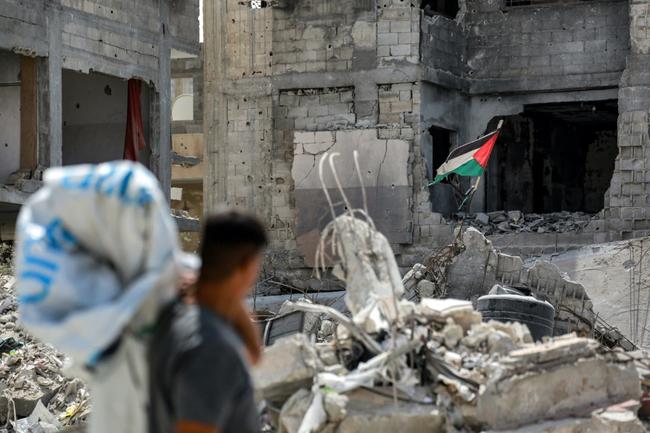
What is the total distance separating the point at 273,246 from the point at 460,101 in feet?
13.1

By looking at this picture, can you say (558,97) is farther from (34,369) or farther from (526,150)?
(34,369)

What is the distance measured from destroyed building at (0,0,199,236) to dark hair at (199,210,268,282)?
17780 millimetres

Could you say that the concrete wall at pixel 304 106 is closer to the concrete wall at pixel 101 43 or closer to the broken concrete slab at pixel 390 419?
the concrete wall at pixel 101 43

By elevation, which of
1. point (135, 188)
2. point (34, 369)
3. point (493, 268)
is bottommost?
point (34, 369)

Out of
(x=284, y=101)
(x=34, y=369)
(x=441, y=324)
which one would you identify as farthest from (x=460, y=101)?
(x=441, y=324)

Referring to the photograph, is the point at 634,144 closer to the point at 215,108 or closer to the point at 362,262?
the point at 215,108

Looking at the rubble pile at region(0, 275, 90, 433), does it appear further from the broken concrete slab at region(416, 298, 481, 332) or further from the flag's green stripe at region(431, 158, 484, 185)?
the flag's green stripe at region(431, 158, 484, 185)

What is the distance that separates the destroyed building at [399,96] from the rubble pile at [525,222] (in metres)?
0.12

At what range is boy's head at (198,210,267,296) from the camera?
377 centimetres

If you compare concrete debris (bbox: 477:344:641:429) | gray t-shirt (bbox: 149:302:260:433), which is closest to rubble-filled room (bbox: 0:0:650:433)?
concrete debris (bbox: 477:344:641:429)

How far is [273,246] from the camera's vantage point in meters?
24.1

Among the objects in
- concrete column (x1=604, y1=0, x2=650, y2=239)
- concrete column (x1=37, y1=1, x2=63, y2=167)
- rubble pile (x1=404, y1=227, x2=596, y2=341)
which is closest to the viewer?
rubble pile (x1=404, y1=227, x2=596, y2=341)

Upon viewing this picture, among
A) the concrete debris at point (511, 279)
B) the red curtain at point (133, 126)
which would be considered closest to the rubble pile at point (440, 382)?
the concrete debris at point (511, 279)

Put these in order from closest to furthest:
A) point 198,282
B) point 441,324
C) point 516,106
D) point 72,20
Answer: point 198,282, point 441,324, point 72,20, point 516,106
